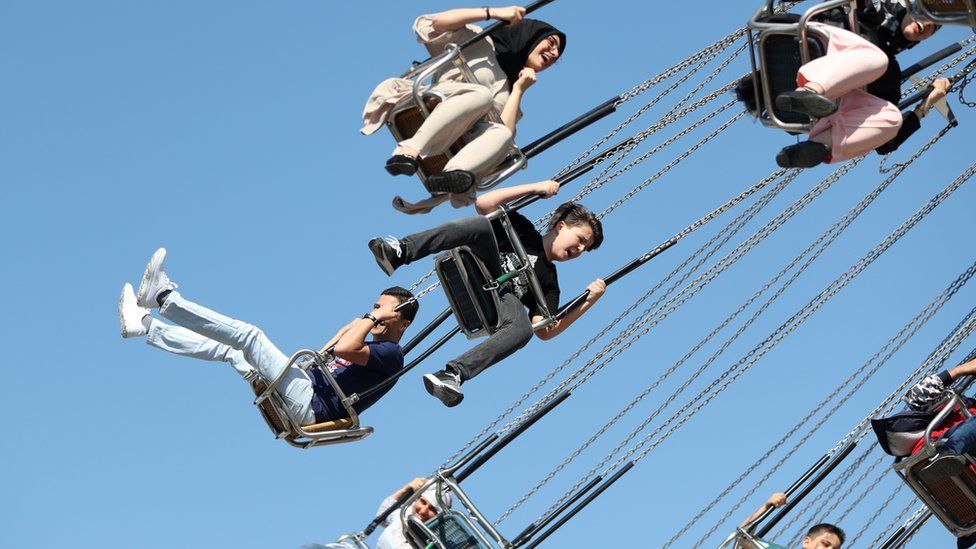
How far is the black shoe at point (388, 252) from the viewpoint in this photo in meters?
9.94

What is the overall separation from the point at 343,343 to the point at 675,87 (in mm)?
2280

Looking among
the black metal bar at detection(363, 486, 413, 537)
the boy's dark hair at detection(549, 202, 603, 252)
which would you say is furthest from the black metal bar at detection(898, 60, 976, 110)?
the black metal bar at detection(363, 486, 413, 537)

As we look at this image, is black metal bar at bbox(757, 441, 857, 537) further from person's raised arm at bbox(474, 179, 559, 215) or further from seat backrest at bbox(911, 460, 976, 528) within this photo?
person's raised arm at bbox(474, 179, 559, 215)

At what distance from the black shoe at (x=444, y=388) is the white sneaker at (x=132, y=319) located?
1.62 metres

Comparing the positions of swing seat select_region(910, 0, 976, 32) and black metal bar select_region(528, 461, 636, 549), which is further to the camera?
black metal bar select_region(528, 461, 636, 549)

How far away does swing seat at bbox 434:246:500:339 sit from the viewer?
1036 centimetres

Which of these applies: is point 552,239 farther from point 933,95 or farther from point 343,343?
point 933,95

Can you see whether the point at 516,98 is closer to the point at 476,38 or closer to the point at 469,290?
the point at 476,38

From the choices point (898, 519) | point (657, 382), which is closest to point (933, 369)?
point (898, 519)

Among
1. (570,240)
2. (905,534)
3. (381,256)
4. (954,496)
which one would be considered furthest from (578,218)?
(905,534)

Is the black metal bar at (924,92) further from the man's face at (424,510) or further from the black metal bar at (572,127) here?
the man's face at (424,510)

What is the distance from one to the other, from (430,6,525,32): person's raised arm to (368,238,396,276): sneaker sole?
1.26m

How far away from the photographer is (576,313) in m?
10.8

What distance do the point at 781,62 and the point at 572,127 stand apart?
123 cm
